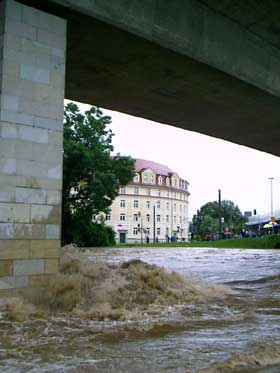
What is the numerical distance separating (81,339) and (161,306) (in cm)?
299

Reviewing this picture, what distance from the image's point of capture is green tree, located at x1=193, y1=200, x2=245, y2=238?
13000 cm

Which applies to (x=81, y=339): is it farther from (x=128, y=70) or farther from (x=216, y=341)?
(x=128, y=70)

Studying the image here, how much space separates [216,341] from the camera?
17.6 feet

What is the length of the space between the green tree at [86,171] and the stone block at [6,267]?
37.1 metres

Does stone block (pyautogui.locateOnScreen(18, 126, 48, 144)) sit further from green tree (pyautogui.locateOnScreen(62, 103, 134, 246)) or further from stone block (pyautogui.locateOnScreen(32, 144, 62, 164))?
green tree (pyautogui.locateOnScreen(62, 103, 134, 246))

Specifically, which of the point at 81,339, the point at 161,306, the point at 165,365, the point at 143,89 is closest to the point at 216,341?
the point at 165,365

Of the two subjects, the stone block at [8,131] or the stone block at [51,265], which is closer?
the stone block at [8,131]

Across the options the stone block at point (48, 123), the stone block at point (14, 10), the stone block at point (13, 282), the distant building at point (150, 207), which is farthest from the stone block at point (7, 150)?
the distant building at point (150, 207)

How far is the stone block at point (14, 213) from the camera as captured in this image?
7.52 metres

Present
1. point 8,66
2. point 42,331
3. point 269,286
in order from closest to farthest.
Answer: point 42,331 < point 8,66 < point 269,286

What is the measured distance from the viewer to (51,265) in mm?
8133

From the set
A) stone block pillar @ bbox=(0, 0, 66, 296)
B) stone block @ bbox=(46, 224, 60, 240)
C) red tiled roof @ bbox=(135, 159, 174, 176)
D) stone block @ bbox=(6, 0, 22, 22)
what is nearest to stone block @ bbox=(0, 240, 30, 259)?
stone block pillar @ bbox=(0, 0, 66, 296)

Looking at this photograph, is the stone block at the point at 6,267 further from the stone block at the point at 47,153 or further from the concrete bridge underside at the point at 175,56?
the concrete bridge underside at the point at 175,56

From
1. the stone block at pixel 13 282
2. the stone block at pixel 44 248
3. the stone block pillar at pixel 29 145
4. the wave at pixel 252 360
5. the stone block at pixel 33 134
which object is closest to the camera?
the wave at pixel 252 360
